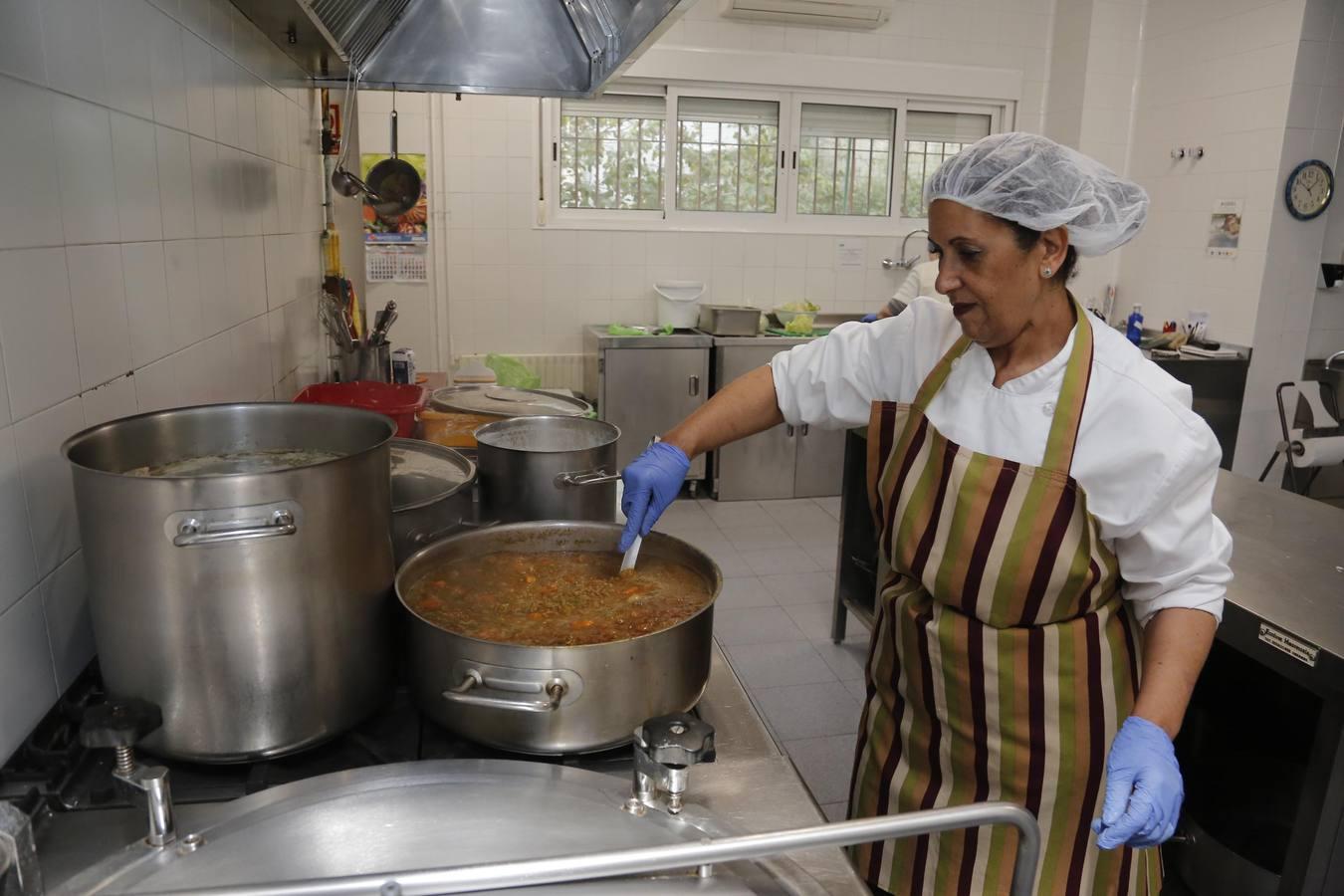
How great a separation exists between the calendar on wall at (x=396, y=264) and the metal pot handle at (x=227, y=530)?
14.7ft

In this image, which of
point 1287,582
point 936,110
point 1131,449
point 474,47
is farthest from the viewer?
point 936,110

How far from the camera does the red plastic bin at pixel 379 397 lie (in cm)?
218

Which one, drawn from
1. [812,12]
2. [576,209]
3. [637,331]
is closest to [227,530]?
[637,331]

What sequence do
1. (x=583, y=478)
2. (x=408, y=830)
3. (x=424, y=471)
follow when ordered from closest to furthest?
1. (x=408, y=830)
2. (x=583, y=478)
3. (x=424, y=471)

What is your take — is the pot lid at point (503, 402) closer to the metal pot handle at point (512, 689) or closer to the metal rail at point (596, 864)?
the metal pot handle at point (512, 689)

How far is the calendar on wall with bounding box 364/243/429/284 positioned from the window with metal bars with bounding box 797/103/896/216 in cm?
234

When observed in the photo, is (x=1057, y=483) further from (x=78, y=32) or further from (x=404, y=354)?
(x=404, y=354)

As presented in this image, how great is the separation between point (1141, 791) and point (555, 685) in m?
0.76

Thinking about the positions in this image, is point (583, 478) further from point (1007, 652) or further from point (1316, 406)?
point (1316, 406)

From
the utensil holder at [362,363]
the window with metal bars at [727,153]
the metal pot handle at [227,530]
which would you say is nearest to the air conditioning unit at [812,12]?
the window with metal bars at [727,153]

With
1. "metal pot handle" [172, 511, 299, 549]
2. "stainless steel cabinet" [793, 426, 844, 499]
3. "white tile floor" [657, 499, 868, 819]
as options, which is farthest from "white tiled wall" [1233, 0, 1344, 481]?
"metal pot handle" [172, 511, 299, 549]

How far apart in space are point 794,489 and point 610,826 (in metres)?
4.53

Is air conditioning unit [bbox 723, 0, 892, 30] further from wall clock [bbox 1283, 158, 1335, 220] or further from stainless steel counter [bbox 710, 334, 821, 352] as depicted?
Result: wall clock [bbox 1283, 158, 1335, 220]

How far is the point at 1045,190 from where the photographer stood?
129cm
